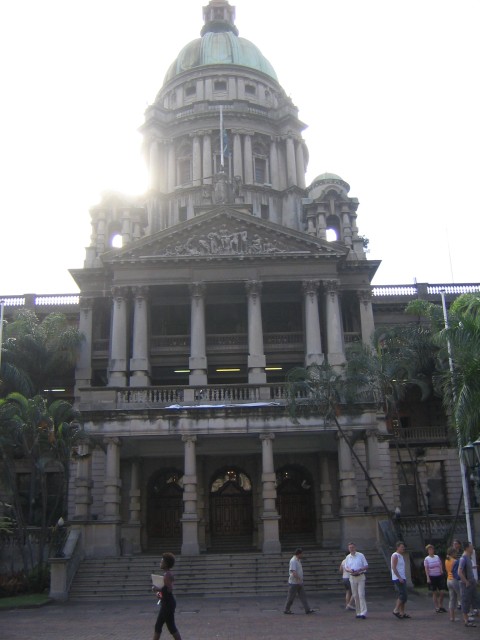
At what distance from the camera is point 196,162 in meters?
60.4

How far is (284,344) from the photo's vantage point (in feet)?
147

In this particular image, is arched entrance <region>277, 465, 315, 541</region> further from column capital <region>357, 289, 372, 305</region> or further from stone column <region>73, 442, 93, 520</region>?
column capital <region>357, 289, 372, 305</region>

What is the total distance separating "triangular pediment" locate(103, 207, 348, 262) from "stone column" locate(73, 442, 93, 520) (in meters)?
13.7

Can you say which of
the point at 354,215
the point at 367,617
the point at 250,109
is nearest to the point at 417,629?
the point at 367,617

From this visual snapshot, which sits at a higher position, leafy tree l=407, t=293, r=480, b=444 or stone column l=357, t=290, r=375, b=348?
stone column l=357, t=290, r=375, b=348

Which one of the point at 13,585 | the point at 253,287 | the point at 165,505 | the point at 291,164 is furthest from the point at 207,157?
the point at 13,585

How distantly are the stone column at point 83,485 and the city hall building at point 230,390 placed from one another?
82 millimetres

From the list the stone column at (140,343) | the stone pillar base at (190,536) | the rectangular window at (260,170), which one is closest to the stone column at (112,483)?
the stone pillar base at (190,536)

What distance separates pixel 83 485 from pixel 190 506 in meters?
5.07

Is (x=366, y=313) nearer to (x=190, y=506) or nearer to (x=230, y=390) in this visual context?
(x=230, y=390)

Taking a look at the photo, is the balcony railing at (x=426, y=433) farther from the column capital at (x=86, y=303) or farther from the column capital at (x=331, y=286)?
the column capital at (x=86, y=303)

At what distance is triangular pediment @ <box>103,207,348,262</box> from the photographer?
1706 inches

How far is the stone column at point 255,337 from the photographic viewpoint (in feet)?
134

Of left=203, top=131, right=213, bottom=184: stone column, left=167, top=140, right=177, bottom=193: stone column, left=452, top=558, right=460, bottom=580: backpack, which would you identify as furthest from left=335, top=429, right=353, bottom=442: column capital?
left=167, top=140, right=177, bottom=193: stone column
